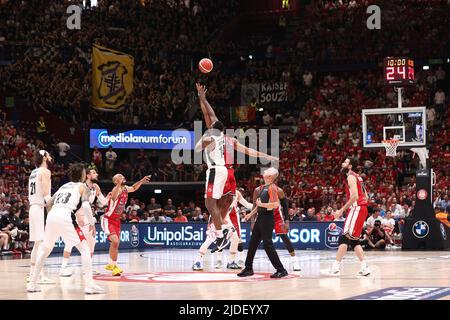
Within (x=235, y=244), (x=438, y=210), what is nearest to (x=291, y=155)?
(x=438, y=210)

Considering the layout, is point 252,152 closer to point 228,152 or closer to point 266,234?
point 266,234

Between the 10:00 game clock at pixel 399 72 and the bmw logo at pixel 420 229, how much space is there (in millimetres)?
4261

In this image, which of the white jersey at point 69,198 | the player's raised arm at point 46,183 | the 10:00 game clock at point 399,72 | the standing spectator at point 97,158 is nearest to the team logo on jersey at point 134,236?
the standing spectator at point 97,158

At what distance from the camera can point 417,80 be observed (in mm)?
37531

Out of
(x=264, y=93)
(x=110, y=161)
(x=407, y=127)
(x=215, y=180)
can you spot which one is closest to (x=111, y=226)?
(x=215, y=180)

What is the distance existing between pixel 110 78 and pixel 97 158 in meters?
3.42

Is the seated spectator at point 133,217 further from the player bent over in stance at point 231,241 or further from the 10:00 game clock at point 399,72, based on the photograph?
the player bent over in stance at point 231,241

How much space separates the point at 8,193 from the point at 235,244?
13.6 meters

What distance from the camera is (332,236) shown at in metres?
26.6

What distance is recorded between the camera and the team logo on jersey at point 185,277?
14.2 meters

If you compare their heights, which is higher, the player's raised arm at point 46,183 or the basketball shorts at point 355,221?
the player's raised arm at point 46,183

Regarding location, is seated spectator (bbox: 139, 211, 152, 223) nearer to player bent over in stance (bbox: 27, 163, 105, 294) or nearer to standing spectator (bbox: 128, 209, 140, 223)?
standing spectator (bbox: 128, 209, 140, 223)
